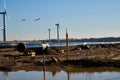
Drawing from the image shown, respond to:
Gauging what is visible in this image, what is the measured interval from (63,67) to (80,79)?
7.03 metres

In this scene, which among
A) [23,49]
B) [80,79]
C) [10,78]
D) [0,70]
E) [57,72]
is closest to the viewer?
[80,79]

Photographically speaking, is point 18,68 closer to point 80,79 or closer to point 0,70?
point 0,70

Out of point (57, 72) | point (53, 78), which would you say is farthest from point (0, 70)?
point (53, 78)

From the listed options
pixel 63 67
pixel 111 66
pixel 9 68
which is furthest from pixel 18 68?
pixel 111 66

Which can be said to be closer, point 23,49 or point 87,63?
point 87,63

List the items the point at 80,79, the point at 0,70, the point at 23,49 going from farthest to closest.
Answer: the point at 23,49, the point at 0,70, the point at 80,79

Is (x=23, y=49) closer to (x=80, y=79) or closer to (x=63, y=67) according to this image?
(x=63, y=67)

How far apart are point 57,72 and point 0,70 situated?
4.76 meters

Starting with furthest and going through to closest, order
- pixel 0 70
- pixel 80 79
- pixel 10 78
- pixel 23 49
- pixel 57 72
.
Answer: pixel 23 49 < pixel 0 70 < pixel 57 72 < pixel 10 78 < pixel 80 79

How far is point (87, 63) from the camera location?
27703mm

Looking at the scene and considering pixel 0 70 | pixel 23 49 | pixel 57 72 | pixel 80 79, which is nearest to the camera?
pixel 80 79

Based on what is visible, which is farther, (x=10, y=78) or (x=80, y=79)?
(x=10, y=78)

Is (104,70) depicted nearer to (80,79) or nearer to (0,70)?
(80,79)

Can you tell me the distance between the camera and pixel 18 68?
89.0 ft
